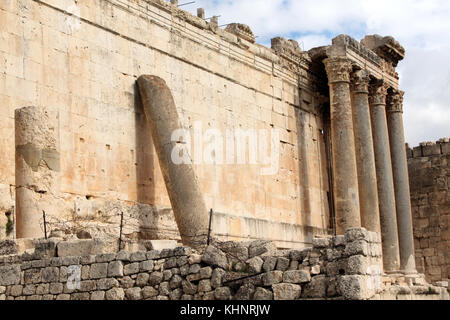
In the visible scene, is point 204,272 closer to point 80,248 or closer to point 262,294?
point 262,294

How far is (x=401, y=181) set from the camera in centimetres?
2508

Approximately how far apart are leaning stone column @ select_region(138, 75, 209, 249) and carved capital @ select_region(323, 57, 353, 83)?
7.01 metres

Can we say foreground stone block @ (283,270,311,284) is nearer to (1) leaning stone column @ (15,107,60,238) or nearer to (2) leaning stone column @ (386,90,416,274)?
(1) leaning stone column @ (15,107,60,238)

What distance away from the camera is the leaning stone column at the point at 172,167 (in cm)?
1628

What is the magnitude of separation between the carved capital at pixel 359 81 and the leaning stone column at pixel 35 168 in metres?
12.1

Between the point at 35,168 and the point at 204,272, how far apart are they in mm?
3895

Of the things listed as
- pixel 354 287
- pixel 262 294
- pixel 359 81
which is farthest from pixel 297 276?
pixel 359 81

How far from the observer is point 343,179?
21.9 metres

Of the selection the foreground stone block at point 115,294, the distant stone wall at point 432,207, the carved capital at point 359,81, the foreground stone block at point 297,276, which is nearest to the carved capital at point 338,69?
the carved capital at point 359,81

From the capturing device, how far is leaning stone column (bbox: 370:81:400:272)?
23250 millimetres

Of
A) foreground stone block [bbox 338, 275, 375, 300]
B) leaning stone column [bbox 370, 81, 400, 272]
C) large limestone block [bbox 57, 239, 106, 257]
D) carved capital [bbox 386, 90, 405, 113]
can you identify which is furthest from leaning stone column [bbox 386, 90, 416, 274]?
foreground stone block [bbox 338, 275, 375, 300]

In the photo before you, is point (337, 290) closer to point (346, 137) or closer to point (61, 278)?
point (61, 278)

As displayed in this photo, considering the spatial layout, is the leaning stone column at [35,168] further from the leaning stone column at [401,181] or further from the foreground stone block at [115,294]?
the leaning stone column at [401,181]
